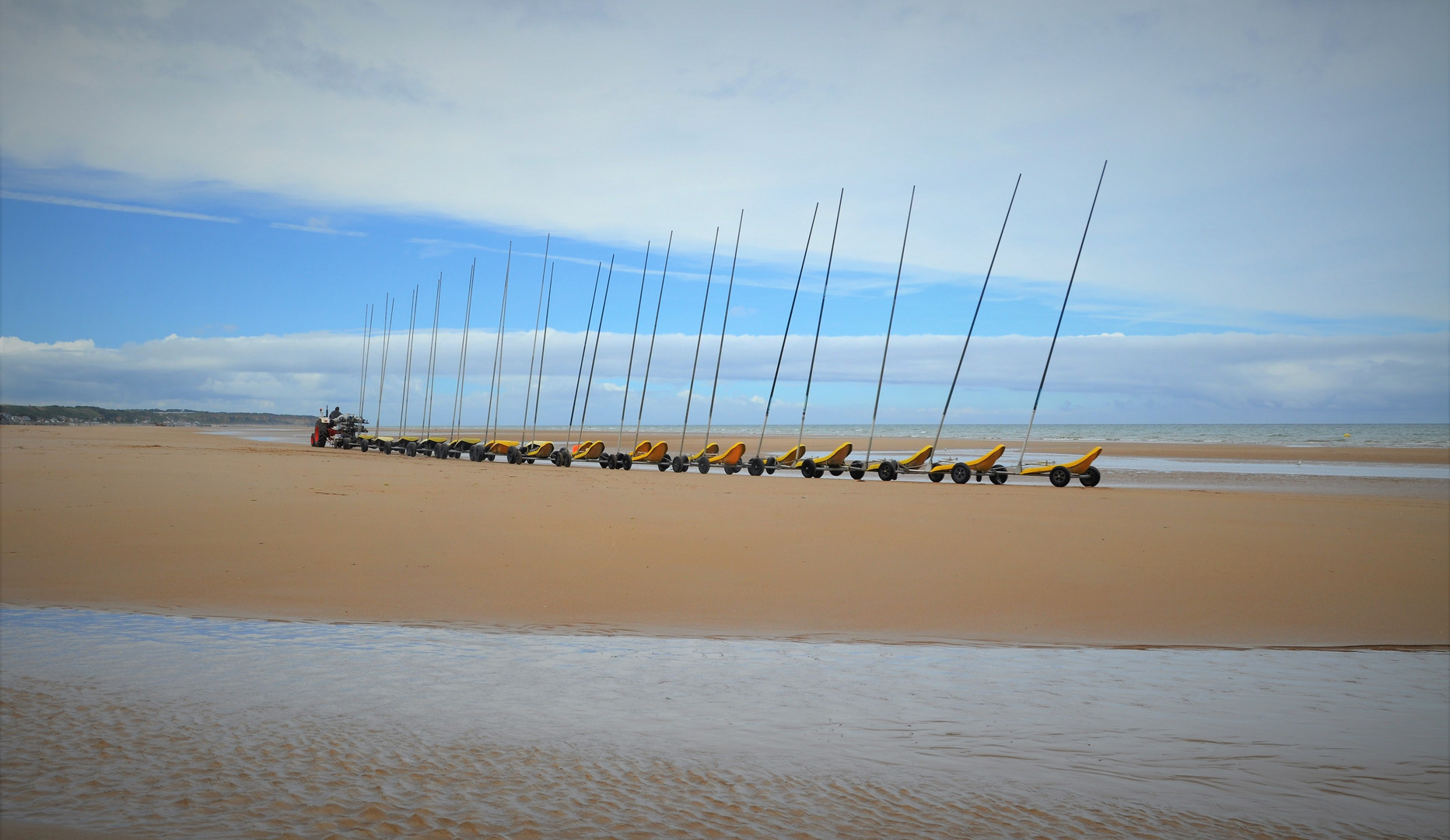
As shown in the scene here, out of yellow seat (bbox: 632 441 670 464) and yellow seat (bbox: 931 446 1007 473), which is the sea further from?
yellow seat (bbox: 632 441 670 464)

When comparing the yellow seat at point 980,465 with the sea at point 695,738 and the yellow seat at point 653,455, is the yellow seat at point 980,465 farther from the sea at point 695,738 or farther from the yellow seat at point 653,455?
the sea at point 695,738

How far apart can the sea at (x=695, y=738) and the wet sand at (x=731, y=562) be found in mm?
921

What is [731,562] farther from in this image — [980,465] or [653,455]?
[653,455]

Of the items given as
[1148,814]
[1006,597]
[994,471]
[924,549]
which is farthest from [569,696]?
[994,471]

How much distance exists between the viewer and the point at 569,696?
4.82 metres

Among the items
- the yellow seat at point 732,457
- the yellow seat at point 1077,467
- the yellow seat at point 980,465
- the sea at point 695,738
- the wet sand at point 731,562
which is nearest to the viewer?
the sea at point 695,738

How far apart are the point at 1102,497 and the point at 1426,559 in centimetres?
760

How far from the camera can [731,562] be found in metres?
9.31

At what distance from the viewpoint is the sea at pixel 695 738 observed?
325 cm

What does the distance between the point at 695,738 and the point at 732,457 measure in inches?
908

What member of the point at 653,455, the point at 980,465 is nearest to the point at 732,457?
the point at 653,455

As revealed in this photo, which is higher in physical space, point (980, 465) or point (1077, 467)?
point (1077, 467)

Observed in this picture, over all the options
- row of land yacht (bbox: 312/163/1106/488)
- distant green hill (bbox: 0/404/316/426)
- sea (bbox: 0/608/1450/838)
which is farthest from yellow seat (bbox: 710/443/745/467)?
distant green hill (bbox: 0/404/316/426)

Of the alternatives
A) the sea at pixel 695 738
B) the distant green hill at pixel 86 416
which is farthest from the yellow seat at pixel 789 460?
the distant green hill at pixel 86 416
